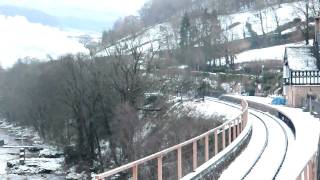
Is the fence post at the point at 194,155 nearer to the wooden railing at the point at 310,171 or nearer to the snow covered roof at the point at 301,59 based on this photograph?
the wooden railing at the point at 310,171

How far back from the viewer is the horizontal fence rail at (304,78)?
174ft

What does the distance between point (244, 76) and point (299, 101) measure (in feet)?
106

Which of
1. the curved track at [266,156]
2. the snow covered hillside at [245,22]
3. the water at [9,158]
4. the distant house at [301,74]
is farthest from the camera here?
the snow covered hillside at [245,22]

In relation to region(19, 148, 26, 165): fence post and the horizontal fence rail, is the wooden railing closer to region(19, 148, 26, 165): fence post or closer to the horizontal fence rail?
the horizontal fence rail

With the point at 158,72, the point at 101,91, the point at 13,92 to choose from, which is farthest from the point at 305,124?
the point at 13,92

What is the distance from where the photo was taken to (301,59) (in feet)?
181

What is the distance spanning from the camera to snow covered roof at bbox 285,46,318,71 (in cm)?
5418

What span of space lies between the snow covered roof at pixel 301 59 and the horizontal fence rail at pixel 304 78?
1.55ft

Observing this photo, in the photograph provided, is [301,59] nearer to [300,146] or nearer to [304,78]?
[304,78]

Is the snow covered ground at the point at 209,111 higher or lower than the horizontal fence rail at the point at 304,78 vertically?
lower

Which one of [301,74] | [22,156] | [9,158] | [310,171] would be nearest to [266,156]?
[310,171]

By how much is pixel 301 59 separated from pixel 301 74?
2209mm

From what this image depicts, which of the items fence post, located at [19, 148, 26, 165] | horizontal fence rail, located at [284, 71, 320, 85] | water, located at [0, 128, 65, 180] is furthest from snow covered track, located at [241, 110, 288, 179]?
fence post, located at [19, 148, 26, 165]

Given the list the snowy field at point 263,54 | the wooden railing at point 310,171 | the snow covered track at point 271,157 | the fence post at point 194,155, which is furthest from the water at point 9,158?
the snowy field at point 263,54
